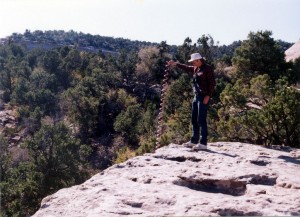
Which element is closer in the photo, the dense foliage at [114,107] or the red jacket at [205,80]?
the red jacket at [205,80]

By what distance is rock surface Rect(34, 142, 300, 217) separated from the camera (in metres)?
5.04

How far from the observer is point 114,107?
4481cm

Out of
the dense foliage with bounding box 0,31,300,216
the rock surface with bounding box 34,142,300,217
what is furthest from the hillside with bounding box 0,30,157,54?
the rock surface with bounding box 34,142,300,217

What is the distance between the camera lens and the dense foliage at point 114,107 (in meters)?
13.4

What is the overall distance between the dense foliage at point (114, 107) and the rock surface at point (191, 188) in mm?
4658

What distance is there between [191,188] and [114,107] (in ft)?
128

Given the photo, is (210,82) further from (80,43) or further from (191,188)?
(80,43)

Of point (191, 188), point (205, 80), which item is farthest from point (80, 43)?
point (191, 188)

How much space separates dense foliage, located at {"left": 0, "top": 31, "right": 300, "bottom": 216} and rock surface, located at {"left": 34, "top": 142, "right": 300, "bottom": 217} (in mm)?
4658

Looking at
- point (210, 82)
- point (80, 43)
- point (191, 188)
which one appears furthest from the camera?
point (80, 43)

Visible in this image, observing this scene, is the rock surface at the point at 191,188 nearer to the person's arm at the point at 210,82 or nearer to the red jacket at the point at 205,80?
the person's arm at the point at 210,82

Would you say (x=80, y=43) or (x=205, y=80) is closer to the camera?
(x=205, y=80)

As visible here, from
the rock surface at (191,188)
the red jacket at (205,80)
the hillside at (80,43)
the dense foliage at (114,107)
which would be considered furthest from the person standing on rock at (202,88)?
the hillside at (80,43)

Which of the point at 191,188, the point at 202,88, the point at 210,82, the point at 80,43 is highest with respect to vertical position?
the point at 80,43
